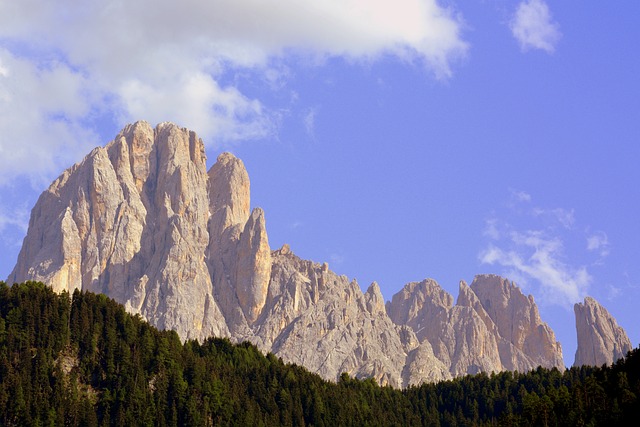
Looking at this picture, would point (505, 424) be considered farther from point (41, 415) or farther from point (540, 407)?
point (41, 415)

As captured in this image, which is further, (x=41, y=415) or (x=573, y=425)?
(x=41, y=415)

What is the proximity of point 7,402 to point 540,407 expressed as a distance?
8337 centimetres

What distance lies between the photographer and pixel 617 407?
590 feet

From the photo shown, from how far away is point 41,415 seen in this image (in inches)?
7633

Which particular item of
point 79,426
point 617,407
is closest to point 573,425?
point 617,407

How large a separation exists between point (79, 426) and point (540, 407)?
7251 centimetres

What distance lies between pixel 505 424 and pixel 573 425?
419 inches

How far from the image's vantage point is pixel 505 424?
186 meters

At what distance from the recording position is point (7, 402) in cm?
19488

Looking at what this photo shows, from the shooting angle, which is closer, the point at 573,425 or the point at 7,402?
the point at 573,425

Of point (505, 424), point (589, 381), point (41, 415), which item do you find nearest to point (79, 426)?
point (41, 415)

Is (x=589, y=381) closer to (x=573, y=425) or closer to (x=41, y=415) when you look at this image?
(x=573, y=425)

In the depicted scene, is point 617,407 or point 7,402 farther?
point 7,402

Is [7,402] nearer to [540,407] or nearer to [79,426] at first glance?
[79,426]
